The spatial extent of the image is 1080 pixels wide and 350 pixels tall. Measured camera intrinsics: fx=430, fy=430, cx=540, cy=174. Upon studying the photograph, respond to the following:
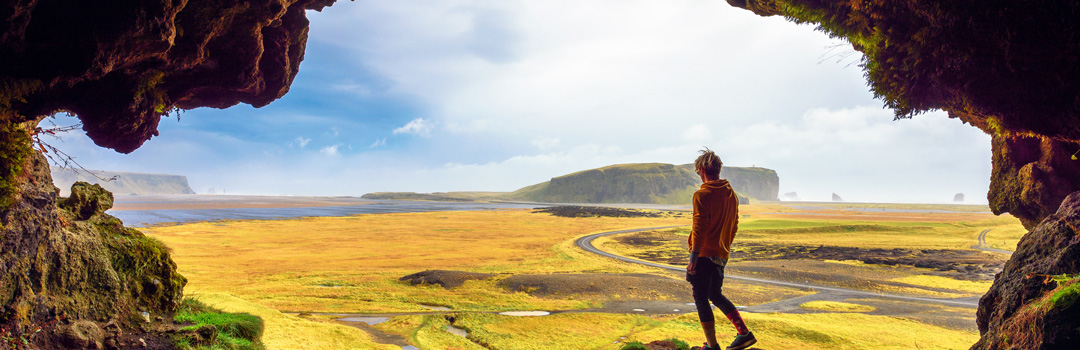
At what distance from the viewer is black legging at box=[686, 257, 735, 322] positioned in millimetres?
4832

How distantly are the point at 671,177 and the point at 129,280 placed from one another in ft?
656

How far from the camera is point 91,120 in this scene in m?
5.77

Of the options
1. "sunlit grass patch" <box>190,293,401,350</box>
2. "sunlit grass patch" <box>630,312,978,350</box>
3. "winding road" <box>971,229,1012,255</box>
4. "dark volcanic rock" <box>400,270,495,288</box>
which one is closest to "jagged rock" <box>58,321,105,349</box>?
"sunlit grass patch" <box>190,293,401,350</box>

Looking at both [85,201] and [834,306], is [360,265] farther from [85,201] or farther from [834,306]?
[834,306]

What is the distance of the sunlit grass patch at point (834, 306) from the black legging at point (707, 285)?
9.45 metres

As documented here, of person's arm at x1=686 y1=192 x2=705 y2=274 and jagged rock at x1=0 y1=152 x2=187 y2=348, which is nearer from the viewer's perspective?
jagged rock at x1=0 y1=152 x2=187 y2=348

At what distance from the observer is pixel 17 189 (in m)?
4.64

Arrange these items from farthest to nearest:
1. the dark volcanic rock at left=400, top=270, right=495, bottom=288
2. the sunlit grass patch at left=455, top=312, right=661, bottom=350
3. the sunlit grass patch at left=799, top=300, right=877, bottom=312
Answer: the dark volcanic rock at left=400, top=270, right=495, bottom=288 < the sunlit grass patch at left=799, top=300, right=877, bottom=312 < the sunlit grass patch at left=455, top=312, right=661, bottom=350

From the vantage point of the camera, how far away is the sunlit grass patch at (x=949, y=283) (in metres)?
15.7

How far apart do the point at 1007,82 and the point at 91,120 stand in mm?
11449

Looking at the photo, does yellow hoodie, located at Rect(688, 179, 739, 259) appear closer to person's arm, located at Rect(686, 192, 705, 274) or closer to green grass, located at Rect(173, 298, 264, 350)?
person's arm, located at Rect(686, 192, 705, 274)

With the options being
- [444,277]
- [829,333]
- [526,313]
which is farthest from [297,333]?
[829,333]

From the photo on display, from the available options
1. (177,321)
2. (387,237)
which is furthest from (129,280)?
(387,237)

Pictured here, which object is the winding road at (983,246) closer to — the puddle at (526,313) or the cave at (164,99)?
the cave at (164,99)
